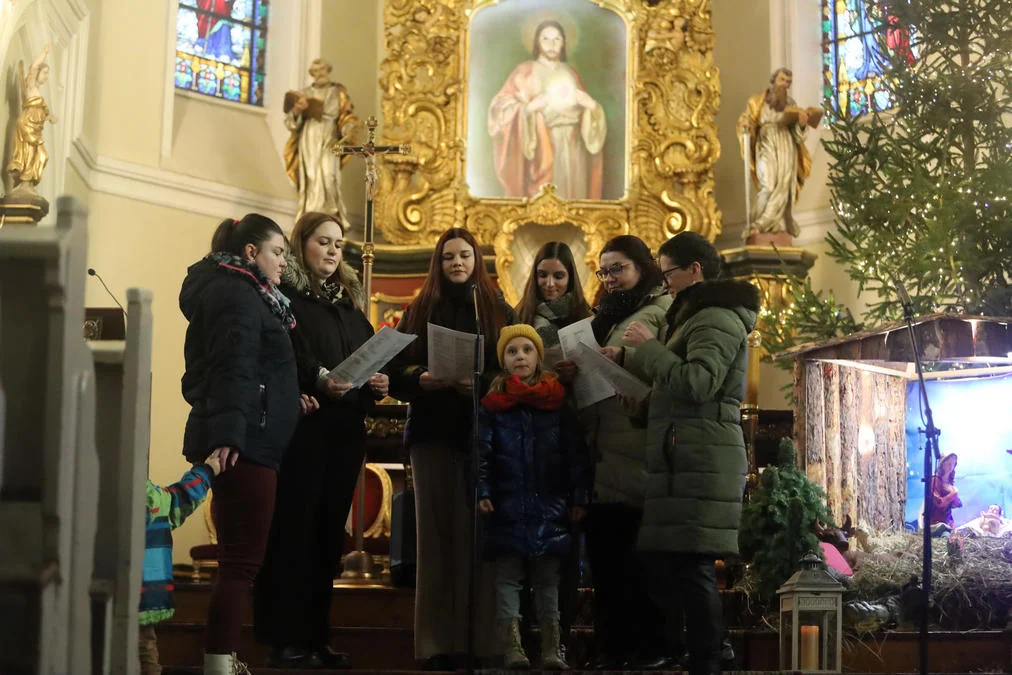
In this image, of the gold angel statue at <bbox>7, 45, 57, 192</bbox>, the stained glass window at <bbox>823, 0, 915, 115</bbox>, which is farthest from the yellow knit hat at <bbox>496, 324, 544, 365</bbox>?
the stained glass window at <bbox>823, 0, 915, 115</bbox>

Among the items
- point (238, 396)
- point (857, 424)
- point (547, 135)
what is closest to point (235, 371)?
point (238, 396)

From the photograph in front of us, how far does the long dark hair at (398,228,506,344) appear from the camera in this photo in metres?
5.01

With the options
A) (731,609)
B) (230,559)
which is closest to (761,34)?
(731,609)

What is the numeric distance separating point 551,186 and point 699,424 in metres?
7.47

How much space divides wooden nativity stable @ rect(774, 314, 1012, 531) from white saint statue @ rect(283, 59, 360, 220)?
183 inches

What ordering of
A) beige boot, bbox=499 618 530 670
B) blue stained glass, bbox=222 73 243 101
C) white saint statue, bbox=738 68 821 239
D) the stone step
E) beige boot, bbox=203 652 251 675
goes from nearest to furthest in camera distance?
beige boot, bbox=203 652 251 675
beige boot, bbox=499 618 530 670
the stone step
white saint statue, bbox=738 68 821 239
blue stained glass, bbox=222 73 243 101

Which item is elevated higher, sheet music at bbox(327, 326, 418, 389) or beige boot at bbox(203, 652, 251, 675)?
sheet music at bbox(327, 326, 418, 389)

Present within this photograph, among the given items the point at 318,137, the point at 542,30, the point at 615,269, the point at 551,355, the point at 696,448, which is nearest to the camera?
the point at 696,448

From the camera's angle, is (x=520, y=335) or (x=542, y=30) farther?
(x=542, y=30)

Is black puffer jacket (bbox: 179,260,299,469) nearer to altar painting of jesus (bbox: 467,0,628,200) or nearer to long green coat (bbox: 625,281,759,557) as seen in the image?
long green coat (bbox: 625,281,759,557)

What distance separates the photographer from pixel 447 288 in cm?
506

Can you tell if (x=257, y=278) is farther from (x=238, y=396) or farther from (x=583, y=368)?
(x=583, y=368)

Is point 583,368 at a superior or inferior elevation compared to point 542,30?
inferior

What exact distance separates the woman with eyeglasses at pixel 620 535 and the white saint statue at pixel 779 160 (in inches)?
266
